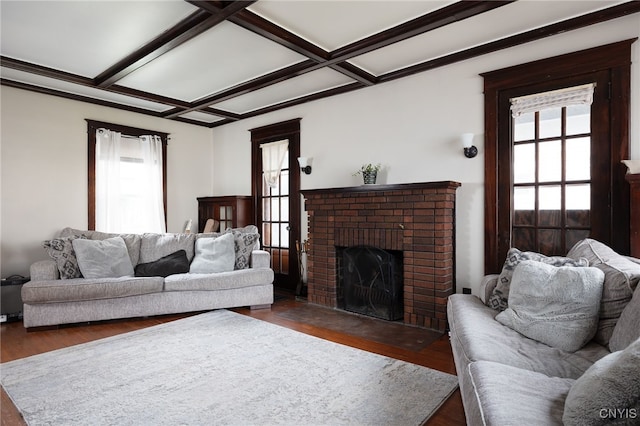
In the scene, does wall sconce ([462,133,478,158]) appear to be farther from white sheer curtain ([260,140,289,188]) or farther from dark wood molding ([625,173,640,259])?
white sheer curtain ([260,140,289,188])

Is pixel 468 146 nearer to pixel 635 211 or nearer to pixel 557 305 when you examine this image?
pixel 635 211

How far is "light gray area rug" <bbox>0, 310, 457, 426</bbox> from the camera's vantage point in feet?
6.31

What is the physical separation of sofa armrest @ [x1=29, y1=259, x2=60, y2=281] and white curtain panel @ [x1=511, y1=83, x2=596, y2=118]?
466 cm

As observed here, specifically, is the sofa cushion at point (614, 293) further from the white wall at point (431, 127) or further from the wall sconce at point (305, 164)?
the wall sconce at point (305, 164)

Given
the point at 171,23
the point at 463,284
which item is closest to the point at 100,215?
the point at 171,23

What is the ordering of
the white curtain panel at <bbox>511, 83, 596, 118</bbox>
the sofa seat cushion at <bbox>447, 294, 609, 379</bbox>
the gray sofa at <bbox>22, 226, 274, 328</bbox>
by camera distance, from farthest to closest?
the gray sofa at <bbox>22, 226, 274, 328</bbox> → the white curtain panel at <bbox>511, 83, 596, 118</bbox> → the sofa seat cushion at <bbox>447, 294, 609, 379</bbox>

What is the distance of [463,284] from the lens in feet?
11.4

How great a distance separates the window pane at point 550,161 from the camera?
3.00 m

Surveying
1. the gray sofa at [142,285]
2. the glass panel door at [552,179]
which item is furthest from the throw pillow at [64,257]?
the glass panel door at [552,179]

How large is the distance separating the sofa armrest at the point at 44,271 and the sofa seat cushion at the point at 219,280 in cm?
106

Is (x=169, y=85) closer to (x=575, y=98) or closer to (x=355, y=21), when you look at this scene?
(x=355, y=21)

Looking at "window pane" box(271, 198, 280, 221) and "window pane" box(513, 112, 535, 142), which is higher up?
"window pane" box(513, 112, 535, 142)

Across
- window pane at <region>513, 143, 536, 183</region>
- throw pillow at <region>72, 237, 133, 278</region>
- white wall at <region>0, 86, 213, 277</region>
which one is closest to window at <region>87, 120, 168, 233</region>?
white wall at <region>0, 86, 213, 277</region>

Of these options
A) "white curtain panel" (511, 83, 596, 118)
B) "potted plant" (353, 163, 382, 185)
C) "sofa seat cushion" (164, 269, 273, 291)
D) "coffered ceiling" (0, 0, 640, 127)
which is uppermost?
"coffered ceiling" (0, 0, 640, 127)
